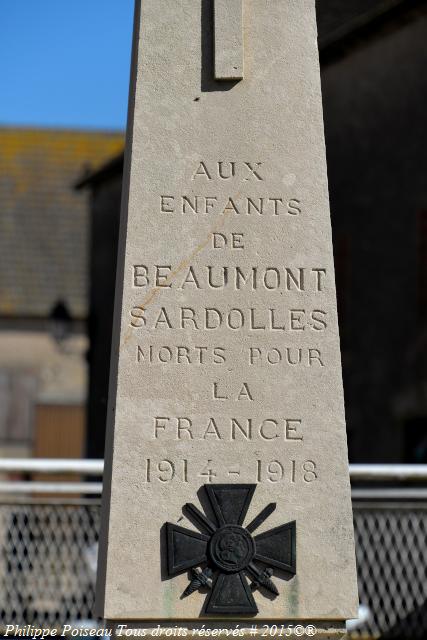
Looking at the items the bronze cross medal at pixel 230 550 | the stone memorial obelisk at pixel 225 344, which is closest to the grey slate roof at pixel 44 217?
the stone memorial obelisk at pixel 225 344

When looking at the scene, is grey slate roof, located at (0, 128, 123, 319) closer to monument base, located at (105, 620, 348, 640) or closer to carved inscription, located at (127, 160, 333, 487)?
carved inscription, located at (127, 160, 333, 487)

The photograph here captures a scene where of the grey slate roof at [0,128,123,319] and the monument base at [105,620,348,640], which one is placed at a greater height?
the grey slate roof at [0,128,123,319]

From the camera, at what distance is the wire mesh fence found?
35.1 feet

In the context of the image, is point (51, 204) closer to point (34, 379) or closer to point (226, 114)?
point (34, 379)

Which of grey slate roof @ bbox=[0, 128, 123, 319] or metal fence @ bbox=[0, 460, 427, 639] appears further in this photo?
grey slate roof @ bbox=[0, 128, 123, 319]

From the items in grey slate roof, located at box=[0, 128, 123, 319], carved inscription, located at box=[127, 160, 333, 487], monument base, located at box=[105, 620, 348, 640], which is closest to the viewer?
monument base, located at box=[105, 620, 348, 640]

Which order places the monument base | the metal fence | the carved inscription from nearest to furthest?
the monument base
the carved inscription
the metal fence

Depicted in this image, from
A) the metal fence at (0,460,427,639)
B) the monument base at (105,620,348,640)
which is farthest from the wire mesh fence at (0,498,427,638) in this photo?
the monument base at (105,620,348,640)

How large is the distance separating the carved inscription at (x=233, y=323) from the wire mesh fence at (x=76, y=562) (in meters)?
3.68

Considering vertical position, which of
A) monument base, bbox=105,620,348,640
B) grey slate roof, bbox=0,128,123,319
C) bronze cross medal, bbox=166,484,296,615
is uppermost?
grey slate roof, bbox=0,128,123,319

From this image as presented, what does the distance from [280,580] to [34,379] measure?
77.9 feet

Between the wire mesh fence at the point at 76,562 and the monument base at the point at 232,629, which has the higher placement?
the wire mesh fence at the point at 76,562

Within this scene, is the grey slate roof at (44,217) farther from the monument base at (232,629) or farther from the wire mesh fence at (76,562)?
the monument base at (232,629)

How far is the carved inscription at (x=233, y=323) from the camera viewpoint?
7.03 metres
